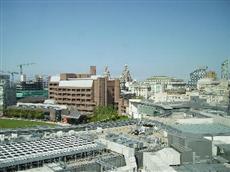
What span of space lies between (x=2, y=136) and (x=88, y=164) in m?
7.64

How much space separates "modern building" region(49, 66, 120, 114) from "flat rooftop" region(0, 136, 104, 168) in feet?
→ 64.7

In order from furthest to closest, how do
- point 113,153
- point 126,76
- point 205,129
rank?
point 126,76
point 205,129
point 113,153

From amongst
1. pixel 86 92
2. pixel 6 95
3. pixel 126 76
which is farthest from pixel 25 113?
pixel 126 76

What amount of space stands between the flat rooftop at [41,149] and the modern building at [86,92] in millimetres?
19710

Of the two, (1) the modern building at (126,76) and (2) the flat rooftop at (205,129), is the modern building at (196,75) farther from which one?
(2) the flat rooftop at (205,129)

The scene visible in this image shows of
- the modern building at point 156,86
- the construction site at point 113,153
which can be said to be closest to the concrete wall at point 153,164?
the construction site at point 113,153

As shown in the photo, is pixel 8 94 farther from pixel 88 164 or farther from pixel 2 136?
pixel 88 164

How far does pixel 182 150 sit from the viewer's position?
16141 mm

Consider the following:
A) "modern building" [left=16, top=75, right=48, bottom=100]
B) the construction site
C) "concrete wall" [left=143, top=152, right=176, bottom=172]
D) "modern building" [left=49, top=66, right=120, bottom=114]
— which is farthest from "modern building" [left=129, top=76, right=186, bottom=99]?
"concrete wall" [left=143, top=152, right=176, bottom=172]

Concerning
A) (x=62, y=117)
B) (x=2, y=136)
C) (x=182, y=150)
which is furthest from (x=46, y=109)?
(x=182, y=150)

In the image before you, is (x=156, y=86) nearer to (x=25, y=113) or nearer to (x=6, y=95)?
(x=6, y=95)

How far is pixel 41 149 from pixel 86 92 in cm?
2305

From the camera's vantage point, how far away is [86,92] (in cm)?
3997

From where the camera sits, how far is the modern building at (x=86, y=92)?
39.4 meters
